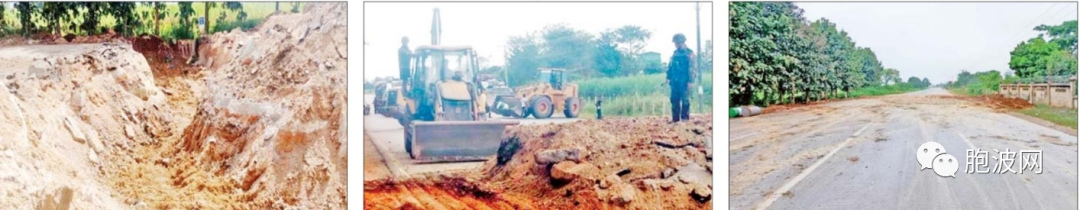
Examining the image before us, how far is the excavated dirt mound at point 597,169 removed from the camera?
409 centimetres

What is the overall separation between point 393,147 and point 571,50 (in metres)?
0.94

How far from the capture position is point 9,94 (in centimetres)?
395

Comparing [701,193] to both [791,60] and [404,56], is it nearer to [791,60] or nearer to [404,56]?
[791,60]

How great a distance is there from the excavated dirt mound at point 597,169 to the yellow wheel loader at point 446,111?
4.0 inches

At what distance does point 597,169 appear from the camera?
4.12 metres

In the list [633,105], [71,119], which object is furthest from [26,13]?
[633,105]

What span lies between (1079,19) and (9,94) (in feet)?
16.1

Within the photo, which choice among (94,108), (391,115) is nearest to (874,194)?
(391,115)

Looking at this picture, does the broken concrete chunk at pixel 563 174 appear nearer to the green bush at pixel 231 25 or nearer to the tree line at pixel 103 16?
the tree line at pixel 103 16

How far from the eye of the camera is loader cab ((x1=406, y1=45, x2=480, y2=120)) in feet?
13.5

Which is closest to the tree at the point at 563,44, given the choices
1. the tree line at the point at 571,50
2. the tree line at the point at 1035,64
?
the tree line at the point at 571,50

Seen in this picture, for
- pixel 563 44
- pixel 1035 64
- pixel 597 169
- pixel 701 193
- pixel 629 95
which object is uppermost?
pixel 563 44

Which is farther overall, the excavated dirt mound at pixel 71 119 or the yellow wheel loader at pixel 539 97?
the yellow wheel loader at pixel 539 97

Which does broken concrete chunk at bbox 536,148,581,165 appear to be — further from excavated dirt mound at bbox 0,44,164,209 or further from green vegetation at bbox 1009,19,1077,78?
green vegetation at bbox 1009,19,1077,78
